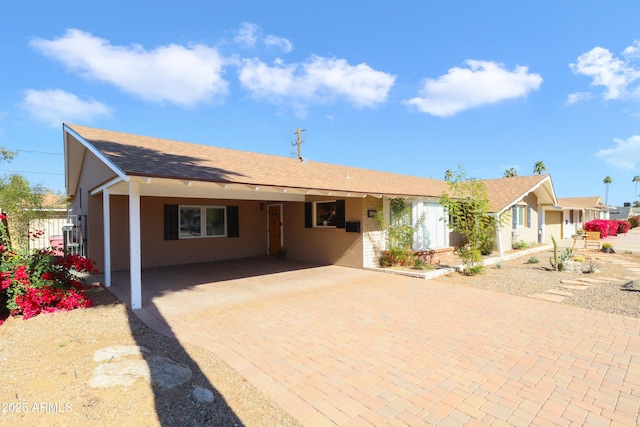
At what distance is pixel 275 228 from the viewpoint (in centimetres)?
1374

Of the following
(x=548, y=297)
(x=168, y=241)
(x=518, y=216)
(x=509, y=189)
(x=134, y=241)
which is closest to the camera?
(x=134, y=241)

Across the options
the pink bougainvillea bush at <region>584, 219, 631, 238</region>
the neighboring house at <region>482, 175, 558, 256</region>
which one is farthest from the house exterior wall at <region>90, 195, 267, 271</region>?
the pink bougainvillea bush at <region>584, 219, 631, 238</region>

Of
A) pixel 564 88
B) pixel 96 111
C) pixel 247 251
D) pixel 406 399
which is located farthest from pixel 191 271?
pixel 96 111

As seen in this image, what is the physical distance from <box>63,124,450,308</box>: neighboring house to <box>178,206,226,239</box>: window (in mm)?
37

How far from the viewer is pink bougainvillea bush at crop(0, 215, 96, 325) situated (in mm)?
5461

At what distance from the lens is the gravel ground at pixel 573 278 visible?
265 inches

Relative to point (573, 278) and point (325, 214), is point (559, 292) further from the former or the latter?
point (325, 214)

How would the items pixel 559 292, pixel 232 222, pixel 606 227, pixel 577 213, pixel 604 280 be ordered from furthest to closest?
pixel 577 213 → pixel 606 227 → pixel 232 222 → pixel 604 280 → pixel 559 292

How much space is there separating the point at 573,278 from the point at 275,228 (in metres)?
10.4

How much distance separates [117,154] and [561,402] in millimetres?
8464

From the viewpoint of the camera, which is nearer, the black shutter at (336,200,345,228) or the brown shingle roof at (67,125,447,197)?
the brown shingle roof at (67,125,447,197)

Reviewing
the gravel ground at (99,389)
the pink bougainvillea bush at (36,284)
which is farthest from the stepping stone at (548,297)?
the pink bougainvillea bush at (36,284)

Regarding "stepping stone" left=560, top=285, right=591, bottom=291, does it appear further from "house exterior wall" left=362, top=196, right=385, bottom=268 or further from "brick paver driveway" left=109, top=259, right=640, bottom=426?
"house exterior wall" left=362, top=196, right=385, bottom=268

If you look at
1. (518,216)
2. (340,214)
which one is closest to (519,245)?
(518,216)
